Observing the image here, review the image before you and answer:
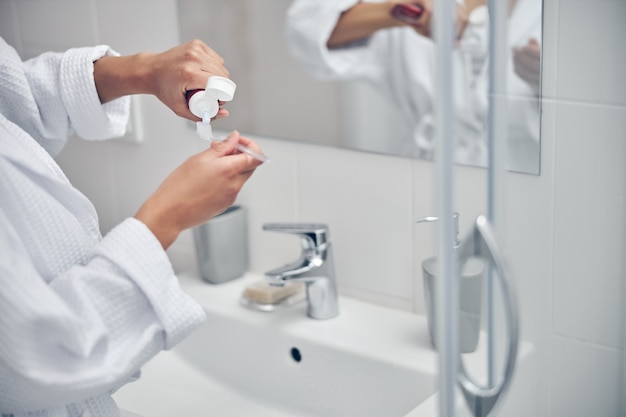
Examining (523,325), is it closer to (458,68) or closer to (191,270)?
(458,68)

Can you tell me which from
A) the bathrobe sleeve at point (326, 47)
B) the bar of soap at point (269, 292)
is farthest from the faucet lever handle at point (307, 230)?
the bathrobe sleeve at point (326, 47)

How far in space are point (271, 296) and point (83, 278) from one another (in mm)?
619

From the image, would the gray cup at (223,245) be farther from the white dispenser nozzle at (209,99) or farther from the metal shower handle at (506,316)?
Answer: the metal shower handle at (506,316)

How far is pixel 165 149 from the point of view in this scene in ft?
5.35

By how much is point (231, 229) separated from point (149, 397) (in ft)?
1.00

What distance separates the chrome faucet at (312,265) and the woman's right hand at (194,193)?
0.39 meters

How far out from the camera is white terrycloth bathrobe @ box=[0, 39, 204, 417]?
0.79 metres

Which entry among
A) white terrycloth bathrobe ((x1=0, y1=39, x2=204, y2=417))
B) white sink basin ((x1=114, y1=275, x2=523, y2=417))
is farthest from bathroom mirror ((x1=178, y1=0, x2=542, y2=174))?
white terrycloth bathrobe ((x1=0, y1=39, x2=204, y2=417))

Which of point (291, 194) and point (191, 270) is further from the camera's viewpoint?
point (191, 270)

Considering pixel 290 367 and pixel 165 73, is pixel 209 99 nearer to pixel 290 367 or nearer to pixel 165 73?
pixel 165 73

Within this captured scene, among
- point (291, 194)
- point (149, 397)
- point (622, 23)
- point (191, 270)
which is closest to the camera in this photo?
point (622, 23)

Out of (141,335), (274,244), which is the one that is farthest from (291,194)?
(141,335)

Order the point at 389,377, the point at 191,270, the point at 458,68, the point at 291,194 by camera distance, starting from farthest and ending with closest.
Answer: the point at 191,270 → the point at 291,194 → the point at 389,377 → the point at 458,68

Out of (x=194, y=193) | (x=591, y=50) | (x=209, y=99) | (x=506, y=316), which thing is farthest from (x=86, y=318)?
(x=591, y=50)
